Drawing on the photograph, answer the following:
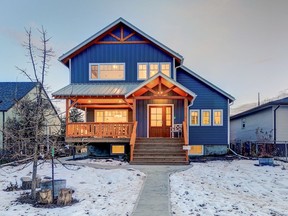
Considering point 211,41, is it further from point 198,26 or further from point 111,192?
point 111,192

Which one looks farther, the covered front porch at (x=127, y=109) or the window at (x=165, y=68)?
the window at (x=165, y=68)

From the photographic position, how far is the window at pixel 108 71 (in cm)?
1919

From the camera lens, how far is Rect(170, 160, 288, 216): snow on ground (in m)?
7.00

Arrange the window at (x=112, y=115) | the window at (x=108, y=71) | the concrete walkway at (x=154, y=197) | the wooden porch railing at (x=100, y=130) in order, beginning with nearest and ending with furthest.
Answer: the concrete walkway at (x=154, y=197)
the wooden porch railing at (x=100, y=130)
the window at (x=108, y=71)
the window at (x=112, y=115)

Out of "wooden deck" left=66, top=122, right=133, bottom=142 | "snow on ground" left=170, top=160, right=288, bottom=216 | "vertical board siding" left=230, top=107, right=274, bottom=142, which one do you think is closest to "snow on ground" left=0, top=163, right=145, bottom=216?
"snow on ground" left=170, top=160, right=288, bottom=216

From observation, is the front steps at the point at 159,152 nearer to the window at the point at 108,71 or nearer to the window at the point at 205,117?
the window at the point at 205,117

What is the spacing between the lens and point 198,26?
2162 centimetres

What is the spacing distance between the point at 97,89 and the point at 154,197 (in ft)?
37.0

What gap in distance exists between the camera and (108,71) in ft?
63.1

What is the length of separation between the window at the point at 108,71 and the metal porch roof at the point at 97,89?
0.46 meters

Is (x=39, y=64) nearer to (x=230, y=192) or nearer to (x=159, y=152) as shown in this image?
(x=230, y=192)

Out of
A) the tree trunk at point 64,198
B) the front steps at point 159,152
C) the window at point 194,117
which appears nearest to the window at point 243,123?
the window at point 194,117

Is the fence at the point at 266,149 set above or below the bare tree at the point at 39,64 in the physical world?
below

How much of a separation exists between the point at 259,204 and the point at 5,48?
22.7m
